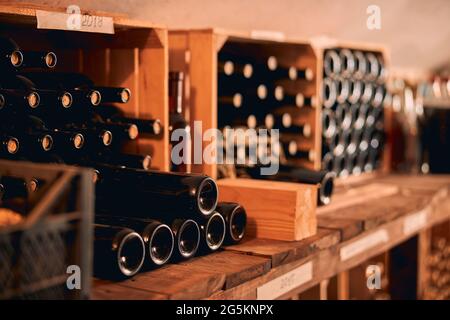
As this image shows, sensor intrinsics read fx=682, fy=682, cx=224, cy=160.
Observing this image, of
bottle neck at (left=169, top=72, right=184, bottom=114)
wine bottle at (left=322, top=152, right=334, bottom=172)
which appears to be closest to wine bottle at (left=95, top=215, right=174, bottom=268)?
bottle neck at (left=169, top=72, right=184, bottom=114)

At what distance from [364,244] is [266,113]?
816 mm

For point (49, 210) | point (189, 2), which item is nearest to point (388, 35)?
point (189, 2)

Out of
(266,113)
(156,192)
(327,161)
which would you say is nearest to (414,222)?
(327,161)

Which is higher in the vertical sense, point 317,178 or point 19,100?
point 19,100

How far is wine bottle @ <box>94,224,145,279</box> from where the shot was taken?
1.68 m

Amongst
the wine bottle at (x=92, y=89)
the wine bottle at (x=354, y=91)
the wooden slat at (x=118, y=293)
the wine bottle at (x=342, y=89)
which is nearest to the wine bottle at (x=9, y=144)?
the wine bottle at (x=92, y=89)

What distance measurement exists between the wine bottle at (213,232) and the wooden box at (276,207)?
0.76 feet

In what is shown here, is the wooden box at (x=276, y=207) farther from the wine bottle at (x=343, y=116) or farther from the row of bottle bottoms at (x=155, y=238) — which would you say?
the wine bottle at (x=343, y=116)

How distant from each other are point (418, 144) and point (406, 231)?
4.13ft

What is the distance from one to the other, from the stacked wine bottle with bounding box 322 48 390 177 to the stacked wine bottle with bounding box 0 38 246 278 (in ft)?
4.82

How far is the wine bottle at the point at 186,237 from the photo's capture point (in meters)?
1.90

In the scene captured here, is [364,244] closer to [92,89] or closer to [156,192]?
[156,192]

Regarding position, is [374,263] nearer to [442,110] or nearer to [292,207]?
[442,110]

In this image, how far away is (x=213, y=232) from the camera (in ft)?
6.85
